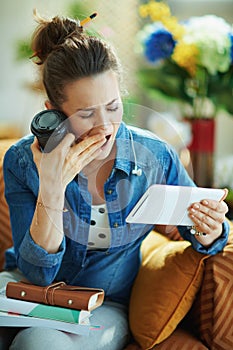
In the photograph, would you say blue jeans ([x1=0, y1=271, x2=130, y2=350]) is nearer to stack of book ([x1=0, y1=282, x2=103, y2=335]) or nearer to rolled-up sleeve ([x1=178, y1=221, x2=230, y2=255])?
stack of book ([x1=0, y1=282, x2=103, y2=335])

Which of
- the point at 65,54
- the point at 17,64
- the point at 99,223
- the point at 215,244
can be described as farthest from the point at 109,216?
the point at 17,64

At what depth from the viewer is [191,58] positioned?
2.30m

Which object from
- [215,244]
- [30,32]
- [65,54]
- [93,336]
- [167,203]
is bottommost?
[93,336]

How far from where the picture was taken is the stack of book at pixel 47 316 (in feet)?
4.32

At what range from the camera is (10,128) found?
10.7 feet

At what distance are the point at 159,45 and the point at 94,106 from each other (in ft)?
3.58

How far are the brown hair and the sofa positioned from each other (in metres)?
0.47

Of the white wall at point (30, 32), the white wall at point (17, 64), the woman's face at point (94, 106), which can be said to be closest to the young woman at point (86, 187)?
the woman's face at point (94, 106)

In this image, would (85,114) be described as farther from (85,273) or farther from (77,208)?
(85,273)

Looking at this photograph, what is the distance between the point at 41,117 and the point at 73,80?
0.10 metres

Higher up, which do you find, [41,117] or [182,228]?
[41,117]

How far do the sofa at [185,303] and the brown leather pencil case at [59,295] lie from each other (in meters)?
0.13

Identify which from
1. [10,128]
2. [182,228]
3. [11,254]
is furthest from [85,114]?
[10,128]

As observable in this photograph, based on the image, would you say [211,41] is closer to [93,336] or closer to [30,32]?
[93,336]
